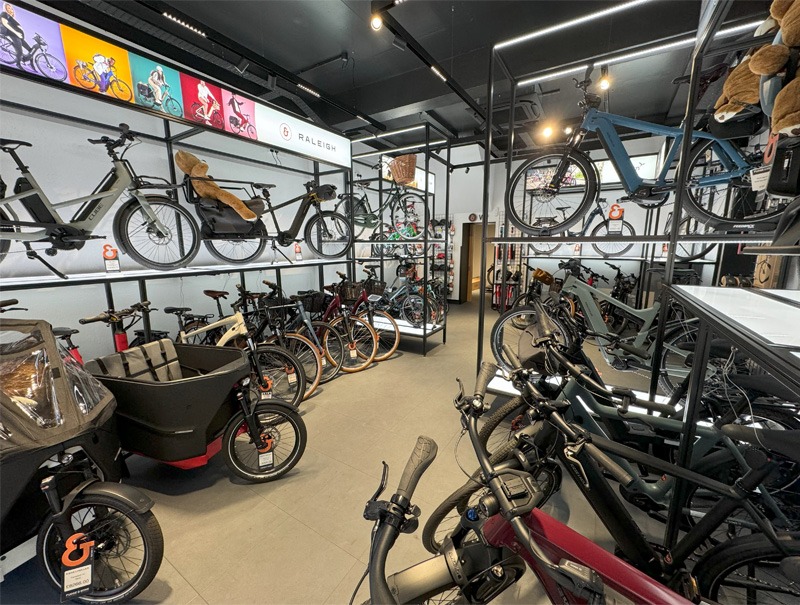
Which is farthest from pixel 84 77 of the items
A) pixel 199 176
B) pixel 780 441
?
pixel 780 441

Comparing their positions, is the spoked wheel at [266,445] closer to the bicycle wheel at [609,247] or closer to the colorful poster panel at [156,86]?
the colorful poster panel at [156,86]

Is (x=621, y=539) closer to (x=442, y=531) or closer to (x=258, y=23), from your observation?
(x=442, y=531)

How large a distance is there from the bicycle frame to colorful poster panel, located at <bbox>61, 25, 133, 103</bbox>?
3.64 metres

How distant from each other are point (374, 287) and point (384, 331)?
32.5 inches

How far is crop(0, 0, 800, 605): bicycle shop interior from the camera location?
3.20ft

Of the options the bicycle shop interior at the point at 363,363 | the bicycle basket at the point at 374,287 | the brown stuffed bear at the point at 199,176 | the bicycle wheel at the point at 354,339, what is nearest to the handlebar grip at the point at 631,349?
the bicycle shop interior at the point at 363,363

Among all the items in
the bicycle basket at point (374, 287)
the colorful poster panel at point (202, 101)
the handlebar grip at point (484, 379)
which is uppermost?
the colorful poster panel at point (202, 101)

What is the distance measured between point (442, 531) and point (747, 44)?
3.20 m

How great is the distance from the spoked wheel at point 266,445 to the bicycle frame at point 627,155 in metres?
3.33

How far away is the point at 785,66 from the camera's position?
90cm

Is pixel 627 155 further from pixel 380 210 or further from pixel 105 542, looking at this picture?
pixel 105 542

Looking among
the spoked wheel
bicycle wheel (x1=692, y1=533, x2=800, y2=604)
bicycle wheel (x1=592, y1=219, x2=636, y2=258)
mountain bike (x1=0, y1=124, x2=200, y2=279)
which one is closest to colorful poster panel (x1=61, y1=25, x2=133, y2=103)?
mountain bike (x1=0, y1=124, x2=200, y2=279)

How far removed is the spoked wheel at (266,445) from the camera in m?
1.99

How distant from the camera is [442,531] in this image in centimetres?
160
